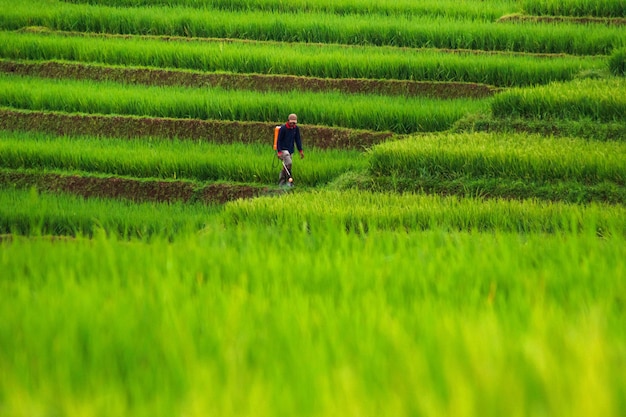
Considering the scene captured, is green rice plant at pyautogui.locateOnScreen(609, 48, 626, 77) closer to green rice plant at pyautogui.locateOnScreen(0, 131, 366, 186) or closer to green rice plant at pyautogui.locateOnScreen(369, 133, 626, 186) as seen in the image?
green rice plant at pyautogui.locateOnScreen(369, 133, 626, 186)

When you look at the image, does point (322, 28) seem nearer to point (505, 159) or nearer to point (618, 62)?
point (618, 62)

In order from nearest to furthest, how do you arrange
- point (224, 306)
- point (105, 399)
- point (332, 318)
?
point (105, 399) → point (332, 318) → point (224, 306)

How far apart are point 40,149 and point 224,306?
9.12 m

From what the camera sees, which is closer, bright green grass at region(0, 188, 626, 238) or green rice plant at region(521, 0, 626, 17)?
bright green grass at region(0, 188, 626, 238)

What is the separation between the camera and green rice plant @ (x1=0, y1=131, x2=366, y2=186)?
1167 centimetres

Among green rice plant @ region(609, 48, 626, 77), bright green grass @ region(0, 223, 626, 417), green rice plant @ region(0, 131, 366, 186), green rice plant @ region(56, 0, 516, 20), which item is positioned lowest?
green rice plant @ region(0, 131, 366, 186)

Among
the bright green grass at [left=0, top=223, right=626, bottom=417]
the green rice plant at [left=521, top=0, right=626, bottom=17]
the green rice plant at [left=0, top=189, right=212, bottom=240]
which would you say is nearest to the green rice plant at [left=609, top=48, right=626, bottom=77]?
the green rice plant at [left=521, top=0, right=626, bottom=17]

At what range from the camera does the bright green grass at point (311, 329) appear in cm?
251

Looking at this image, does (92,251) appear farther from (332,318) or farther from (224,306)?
(332,318)

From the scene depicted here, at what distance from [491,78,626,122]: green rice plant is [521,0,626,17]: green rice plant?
5800 mm

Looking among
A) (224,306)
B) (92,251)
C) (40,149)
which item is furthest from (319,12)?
(224,306)

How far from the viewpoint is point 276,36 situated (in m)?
17.4

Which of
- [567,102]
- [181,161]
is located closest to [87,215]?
[181,161]

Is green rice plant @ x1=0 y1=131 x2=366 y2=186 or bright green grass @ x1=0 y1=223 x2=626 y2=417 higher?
bright green grass @ x1=0 y1=223 x2=626 y2=417
